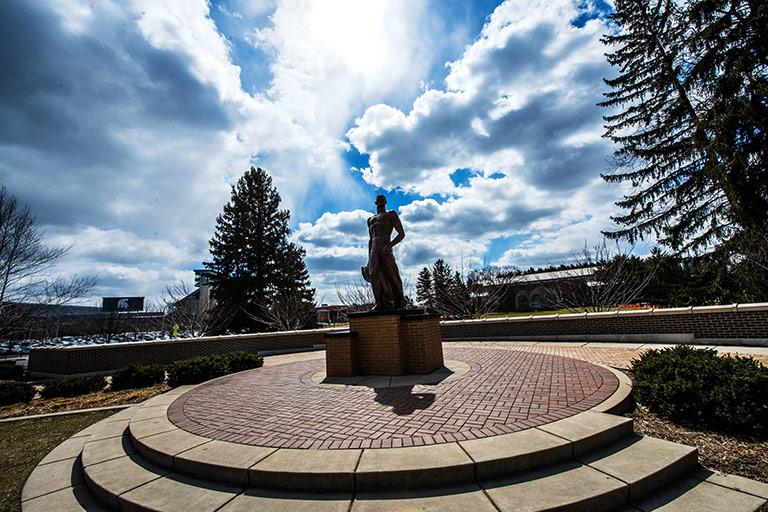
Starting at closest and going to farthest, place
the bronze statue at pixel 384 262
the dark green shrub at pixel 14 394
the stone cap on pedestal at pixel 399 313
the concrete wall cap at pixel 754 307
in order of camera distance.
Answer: the stone cap on pedestal at pixel 399 313 < the bronze statue at pixel 384 262 < the dark green shrub at pixel 14 394 < the concrete wall cap at pixel 754 307

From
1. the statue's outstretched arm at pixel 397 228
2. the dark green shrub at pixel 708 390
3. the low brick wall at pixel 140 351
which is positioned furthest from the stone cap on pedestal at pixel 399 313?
the low brick wall at pixel 140 351

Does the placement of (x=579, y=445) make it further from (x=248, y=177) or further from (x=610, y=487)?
(x=248, y=177)

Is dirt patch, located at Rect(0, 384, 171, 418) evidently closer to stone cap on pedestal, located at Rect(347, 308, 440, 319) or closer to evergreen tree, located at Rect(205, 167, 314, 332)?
stone cap on pedestal, located at Rect(347, 308, 440, 319)

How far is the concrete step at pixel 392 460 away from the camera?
9.36ft

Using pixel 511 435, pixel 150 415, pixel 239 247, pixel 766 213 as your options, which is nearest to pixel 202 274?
pixel 239 247

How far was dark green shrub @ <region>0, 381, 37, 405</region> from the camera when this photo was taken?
26.7 ft

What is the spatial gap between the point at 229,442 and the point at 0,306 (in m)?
21.0

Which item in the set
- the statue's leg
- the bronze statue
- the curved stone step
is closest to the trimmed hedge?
the curved stone step

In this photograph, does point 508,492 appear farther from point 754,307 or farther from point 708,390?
point 754,307

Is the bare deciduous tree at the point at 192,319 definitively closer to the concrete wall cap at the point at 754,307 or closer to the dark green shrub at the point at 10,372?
the dark green shrub at the point at 10,372

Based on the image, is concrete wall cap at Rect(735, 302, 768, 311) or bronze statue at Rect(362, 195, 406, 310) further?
concrete wall cap at Rect(735, 302, 768, 311)

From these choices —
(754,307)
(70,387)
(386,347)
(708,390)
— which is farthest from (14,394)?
(754,307)

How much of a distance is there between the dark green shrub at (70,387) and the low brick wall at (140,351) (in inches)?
181

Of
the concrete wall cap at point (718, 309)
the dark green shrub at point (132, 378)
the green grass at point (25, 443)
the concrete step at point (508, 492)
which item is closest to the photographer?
the concrete step at point (508, 492)
